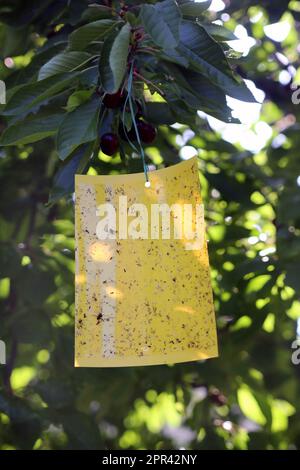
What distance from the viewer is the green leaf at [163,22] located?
2.74 ft

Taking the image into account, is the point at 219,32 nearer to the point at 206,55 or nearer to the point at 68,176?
the point at 206,55

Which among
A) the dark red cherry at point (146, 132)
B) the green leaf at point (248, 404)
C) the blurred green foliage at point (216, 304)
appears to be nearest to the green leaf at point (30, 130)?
the dark red cherry at point (146, 132)

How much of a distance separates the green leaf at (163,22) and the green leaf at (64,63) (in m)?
0.11

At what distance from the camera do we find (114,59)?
32.6 inches

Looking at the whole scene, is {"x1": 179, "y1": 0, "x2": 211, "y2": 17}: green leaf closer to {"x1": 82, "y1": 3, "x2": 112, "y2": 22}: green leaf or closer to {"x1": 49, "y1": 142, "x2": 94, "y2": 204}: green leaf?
{"x1": 82, "y1": 3, "x2": 112, "y2": 22}: green leaf

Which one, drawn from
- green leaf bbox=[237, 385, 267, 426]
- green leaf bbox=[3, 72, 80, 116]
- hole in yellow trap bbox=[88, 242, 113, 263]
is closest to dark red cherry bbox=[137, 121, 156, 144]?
green leaf bbox=[3, 72, 80, 116]

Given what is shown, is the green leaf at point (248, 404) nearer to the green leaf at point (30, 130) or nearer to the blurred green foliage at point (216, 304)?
the blurred green foliage at point (216, 304)

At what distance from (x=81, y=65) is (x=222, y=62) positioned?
19 centimetres

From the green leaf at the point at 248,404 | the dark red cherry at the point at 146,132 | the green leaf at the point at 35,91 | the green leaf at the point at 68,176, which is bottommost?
the green leaf at the point at 248,404

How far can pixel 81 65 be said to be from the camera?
952 mm

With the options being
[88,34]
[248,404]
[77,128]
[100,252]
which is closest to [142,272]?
[100,252]

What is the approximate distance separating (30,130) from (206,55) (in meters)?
0.26
